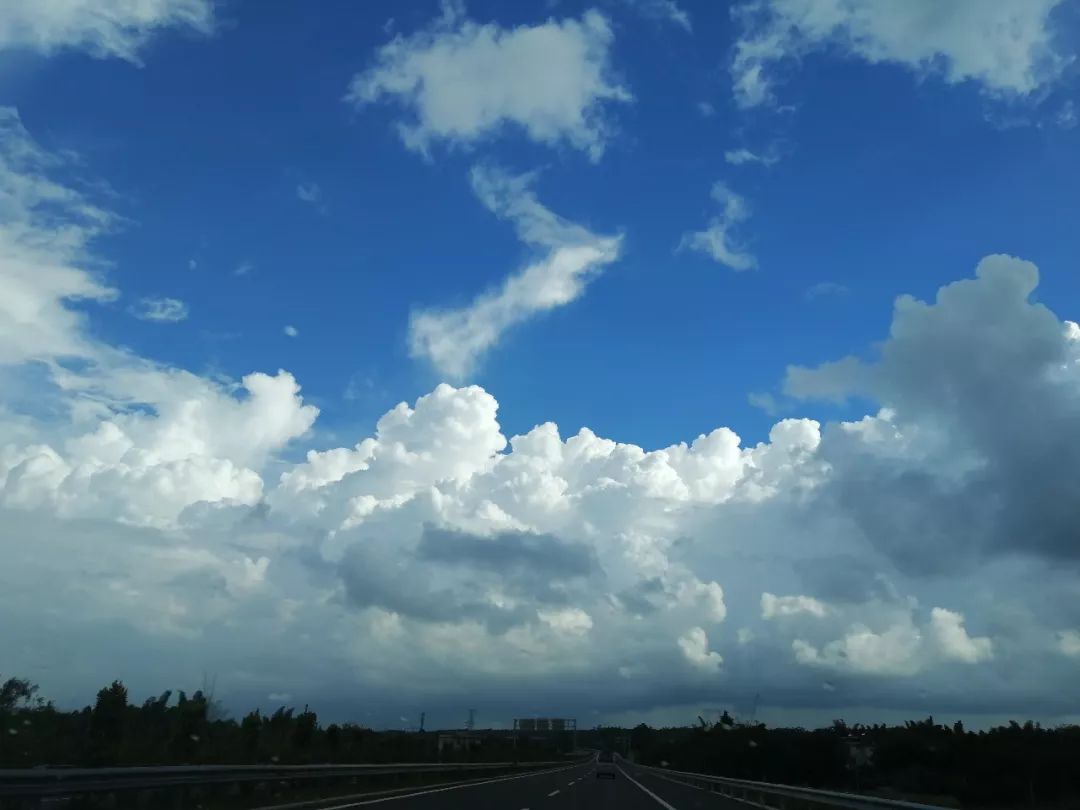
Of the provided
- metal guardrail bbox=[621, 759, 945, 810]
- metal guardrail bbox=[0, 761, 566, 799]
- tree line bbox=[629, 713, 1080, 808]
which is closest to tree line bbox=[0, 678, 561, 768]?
metal guardrail bbox=[0, 761, 566, 799]

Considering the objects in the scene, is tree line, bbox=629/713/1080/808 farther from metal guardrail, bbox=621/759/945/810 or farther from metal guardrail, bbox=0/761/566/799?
metal guardrail, bbox=0/761/566/799

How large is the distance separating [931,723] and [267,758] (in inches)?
3275

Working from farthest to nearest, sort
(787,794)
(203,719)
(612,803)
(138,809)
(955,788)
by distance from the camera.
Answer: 1. (955,788)
2. (203,719)
3. (612,803)
4. (787,794)
5. (138,809)

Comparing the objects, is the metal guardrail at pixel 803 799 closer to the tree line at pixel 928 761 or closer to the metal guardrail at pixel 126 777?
the metal guardrail at pixel 126 777

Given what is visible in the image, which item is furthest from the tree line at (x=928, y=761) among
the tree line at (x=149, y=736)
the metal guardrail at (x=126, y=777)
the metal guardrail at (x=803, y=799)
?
the metal guardrail at (x=126, y=777)

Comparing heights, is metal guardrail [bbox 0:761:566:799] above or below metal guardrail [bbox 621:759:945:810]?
above

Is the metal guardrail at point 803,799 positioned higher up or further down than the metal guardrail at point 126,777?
further down

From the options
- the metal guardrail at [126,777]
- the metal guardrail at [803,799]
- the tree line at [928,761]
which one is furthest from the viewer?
the tree line at [928,761]

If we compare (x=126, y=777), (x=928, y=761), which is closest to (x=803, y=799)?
(x=126, y=777)

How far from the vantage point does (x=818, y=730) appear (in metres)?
82.7

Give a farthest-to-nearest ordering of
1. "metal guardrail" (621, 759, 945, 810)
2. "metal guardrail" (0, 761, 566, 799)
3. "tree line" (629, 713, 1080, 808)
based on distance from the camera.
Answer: "tree line" (629, 713, 1080, 808), "metal guardrail" (621, 759, 945, 810), "metal guardrail" (0, 761, 566, 799)

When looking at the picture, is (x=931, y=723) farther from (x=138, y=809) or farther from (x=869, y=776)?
(x=138, y=809)

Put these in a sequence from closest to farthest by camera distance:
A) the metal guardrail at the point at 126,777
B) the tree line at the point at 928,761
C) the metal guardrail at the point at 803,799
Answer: the metal guardrail at the point at 126,777, the metal guardrail at the point at 803,799, the tree line at the point at 928,761

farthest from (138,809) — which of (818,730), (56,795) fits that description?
(818,730)
